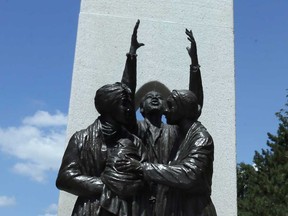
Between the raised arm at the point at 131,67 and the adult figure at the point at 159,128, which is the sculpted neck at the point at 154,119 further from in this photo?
the raised arm at the point at 131,67

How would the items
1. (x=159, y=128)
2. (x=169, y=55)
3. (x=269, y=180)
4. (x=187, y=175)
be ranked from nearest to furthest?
(x=187, y=175), (x=159, y=128), (x=169, y=55), (x=269, y=180)

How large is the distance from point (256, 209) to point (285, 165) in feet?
5.48

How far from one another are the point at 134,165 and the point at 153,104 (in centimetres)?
75

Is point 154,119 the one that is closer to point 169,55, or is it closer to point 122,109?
point 122,109

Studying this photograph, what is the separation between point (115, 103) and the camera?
2789 mm

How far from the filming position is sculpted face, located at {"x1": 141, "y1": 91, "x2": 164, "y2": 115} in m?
3.23

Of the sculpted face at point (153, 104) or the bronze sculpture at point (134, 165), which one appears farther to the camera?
the sculpted face at point (153, 104)

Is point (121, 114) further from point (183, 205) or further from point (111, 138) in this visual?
point (183, 205)

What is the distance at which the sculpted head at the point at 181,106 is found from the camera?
8.94 feet

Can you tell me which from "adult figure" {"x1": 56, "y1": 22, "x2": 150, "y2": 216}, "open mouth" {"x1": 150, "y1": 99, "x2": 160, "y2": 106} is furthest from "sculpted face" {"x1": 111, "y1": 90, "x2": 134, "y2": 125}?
"open mouth" {"x1": 150, "y1": 99, "x2": 160, "y2": 106}

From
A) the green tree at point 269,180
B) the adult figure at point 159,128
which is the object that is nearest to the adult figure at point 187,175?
the adult figure at point 159,128

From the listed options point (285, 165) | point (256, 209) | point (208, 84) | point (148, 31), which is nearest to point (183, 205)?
point (208, 84)

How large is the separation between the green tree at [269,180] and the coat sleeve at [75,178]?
8.84 meters

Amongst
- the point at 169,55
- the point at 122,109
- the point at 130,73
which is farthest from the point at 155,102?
the point at 169,55
